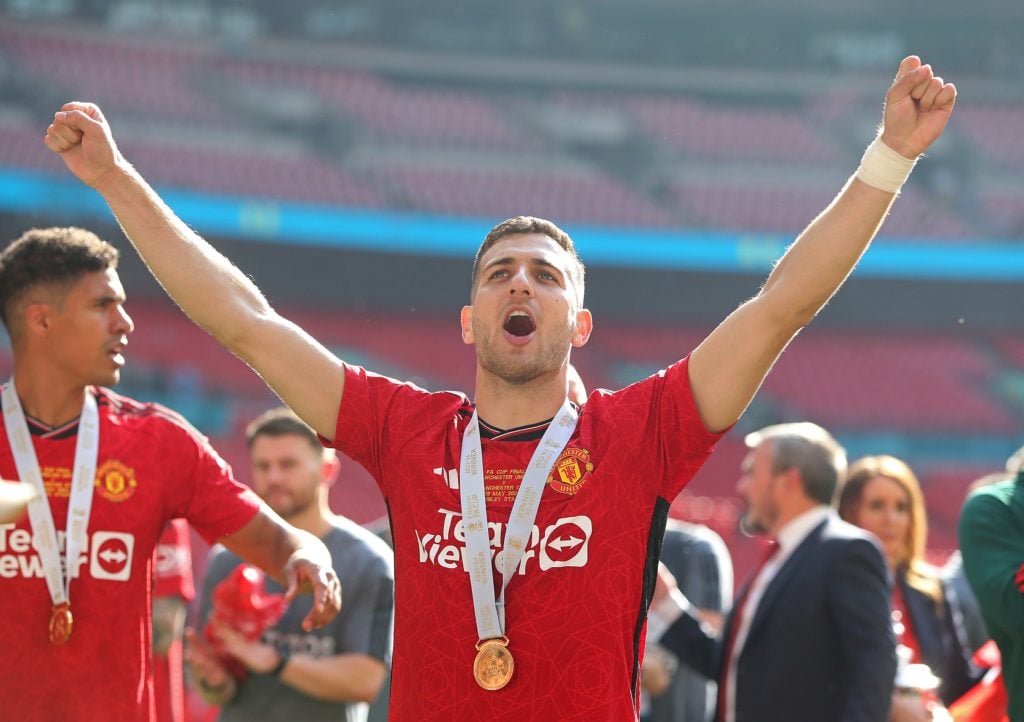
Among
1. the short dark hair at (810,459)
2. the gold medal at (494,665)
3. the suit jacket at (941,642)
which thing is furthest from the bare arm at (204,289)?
the suit jacket at (941,642)

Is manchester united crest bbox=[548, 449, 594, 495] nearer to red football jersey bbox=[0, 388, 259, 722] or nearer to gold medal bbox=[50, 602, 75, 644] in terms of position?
red football jersey bbox=[0, 388, 259, 722]

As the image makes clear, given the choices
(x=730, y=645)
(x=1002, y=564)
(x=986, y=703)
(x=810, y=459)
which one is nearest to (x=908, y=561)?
(x=810, y=459)

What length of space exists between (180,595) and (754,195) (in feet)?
74.1

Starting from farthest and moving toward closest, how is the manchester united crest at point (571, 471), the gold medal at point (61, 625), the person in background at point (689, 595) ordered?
1. the person in background at point (689, 595)
2. the gold medal at point (61, 625)
3. the manchester united crest at point (571, 471)

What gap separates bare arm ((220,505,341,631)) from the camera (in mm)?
3154

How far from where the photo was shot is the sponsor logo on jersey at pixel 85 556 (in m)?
3.33

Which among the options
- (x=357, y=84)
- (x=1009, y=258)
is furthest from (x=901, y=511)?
(x=357, y=84)

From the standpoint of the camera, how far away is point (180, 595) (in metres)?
5.09

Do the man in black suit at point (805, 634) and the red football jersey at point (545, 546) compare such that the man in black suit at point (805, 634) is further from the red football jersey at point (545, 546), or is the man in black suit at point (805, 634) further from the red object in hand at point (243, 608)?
the red football jersey at point (545, 546)

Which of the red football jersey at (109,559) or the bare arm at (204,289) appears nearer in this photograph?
the bare arm at (204,289)

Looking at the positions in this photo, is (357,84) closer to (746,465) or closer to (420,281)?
(420,281)

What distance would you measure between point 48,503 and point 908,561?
3.66 meters

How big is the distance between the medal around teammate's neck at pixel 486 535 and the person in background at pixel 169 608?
2.34 m

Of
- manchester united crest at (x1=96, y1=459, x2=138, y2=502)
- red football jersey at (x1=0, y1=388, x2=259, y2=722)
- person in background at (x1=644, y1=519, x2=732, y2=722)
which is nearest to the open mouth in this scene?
red football jersey at (x1=0, y1=388, x2=259, y2=722)
